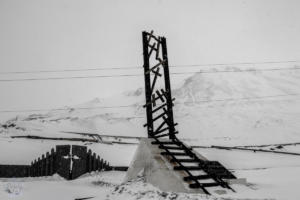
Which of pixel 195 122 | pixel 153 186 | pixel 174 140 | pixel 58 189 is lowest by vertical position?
pixel 195 122

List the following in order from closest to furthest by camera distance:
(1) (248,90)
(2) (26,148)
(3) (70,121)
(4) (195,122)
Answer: (2) (26,148) < (4) (195,122) < (3) (70,121) < (1) (248,90)

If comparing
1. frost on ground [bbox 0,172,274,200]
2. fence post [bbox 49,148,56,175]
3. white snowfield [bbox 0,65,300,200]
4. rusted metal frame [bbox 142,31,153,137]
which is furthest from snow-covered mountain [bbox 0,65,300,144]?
rusted metal frame [bbox 142,31,153,137]

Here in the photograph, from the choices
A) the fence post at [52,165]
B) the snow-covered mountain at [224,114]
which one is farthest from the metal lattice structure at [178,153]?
the snow-covered mountain at [224,114]

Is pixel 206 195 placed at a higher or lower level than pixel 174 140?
lower

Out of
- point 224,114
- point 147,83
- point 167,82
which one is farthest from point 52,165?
point 224,114

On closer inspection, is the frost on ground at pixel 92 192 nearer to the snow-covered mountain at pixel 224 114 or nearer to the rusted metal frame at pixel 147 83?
the rusted metal frame at pixel 147 83

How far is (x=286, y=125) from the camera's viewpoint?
55.4 metres

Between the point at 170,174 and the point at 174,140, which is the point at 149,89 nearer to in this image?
the point at 174,140

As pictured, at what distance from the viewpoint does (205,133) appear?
194ft

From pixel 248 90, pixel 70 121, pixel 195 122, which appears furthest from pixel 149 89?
pixel 248 90

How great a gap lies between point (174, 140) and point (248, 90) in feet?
319

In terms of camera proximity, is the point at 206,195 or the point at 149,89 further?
the point at 149,89

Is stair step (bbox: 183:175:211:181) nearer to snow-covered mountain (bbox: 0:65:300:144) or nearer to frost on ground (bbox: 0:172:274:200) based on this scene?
frost on ground (bbox: 0:172:274:200)

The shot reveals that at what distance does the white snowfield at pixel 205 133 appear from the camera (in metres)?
8.86
